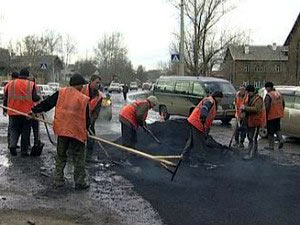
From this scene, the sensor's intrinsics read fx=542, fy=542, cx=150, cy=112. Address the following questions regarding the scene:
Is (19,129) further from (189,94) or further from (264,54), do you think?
(264,54)

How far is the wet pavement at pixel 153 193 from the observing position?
6.32m

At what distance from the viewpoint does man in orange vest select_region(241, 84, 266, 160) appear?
38.1 feet

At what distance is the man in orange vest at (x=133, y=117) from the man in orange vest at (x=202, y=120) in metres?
0.80

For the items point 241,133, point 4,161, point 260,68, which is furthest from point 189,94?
point 260,68

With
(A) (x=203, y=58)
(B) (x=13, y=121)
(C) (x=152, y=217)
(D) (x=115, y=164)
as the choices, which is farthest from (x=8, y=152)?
(A) (x=203, y=58)

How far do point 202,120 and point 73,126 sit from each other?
2797 millimetres

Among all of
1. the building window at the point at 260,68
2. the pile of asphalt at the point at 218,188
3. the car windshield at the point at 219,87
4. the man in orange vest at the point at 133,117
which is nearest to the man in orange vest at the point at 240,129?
the pile of asphalt at the point at 218,188

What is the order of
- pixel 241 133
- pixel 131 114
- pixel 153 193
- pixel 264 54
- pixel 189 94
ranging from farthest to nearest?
pixel 264 54
pixel 189 94
pixel 241 133
pixel 131 114
pixel 153 193

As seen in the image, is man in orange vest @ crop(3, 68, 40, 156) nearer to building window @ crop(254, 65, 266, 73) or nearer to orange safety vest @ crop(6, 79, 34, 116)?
orange safety vest @ crop(6, 79, 34, 116)

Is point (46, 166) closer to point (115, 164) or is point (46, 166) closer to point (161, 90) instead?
point (115, 164)

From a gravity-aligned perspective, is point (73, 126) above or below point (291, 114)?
above

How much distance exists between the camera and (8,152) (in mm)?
11094

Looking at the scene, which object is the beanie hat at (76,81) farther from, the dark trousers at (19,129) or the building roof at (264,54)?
the building roof at (264,54)

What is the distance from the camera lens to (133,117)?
10.0 metres
